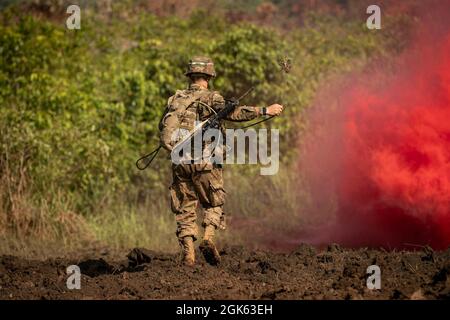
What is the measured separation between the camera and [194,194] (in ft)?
32.0

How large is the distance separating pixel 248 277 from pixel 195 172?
1.40 metres

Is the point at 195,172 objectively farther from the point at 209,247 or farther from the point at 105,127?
the point at 105,127

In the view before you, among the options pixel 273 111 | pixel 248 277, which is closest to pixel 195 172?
pixel 273 111

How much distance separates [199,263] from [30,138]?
4.44 meters

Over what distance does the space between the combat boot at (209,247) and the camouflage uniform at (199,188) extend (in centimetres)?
9

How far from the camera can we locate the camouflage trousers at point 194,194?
955cm

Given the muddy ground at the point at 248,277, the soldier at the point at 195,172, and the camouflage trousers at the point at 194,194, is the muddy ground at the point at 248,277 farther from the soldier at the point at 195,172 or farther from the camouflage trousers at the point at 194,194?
the camouflage trousers at the point at 194,194

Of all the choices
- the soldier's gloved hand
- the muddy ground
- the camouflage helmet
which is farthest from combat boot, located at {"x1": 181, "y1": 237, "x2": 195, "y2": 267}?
the camouflage helmet

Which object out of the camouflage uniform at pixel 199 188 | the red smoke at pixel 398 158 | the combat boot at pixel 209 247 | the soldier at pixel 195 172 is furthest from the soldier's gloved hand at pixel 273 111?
the red smoke at pixel 398 158

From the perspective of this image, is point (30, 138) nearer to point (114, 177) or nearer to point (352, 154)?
point (114, 177)

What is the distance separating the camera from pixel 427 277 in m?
7.88

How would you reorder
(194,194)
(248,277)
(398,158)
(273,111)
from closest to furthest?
(248,277) → (273,111) → (194,194) → (398,158)

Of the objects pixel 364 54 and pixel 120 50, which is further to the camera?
pixel 364 54
